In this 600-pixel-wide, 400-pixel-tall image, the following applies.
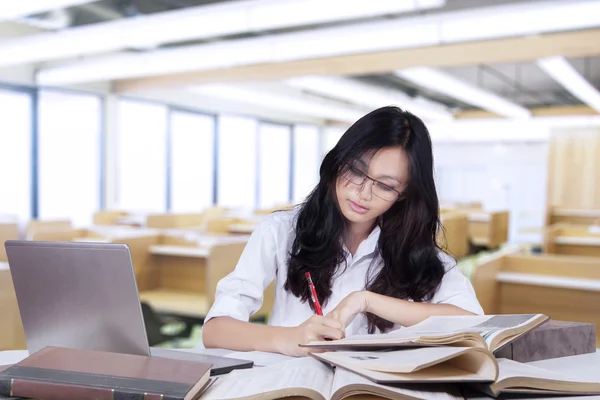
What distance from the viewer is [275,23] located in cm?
379

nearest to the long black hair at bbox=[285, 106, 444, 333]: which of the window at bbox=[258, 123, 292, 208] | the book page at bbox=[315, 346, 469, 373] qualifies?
the book page at bbox=[315, 346, 469, 373]

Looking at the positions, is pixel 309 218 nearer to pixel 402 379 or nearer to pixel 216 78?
pixel 402 379

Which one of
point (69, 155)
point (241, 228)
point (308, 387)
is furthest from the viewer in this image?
point (69, 155)

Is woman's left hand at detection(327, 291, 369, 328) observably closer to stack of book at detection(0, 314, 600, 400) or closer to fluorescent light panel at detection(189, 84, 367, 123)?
stack of book at detection(0, 314, 600, 400)

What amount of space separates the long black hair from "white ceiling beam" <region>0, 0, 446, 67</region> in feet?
6.49

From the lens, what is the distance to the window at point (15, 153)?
729 centimetres

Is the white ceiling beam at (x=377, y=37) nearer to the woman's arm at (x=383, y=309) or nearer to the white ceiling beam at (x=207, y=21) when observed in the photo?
the white ceiling beam at (x=207, y=21)

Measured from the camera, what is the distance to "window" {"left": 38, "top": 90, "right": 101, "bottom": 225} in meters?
7.83

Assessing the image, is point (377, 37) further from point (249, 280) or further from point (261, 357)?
point (261, 357)

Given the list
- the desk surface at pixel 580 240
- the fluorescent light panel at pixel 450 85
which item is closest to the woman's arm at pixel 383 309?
the fluorescent light panel at pixel 450 85

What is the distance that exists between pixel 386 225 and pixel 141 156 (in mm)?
8078

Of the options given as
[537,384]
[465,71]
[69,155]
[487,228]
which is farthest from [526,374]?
[465,71]

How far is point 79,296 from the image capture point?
110 centimetres

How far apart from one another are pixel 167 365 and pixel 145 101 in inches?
345
